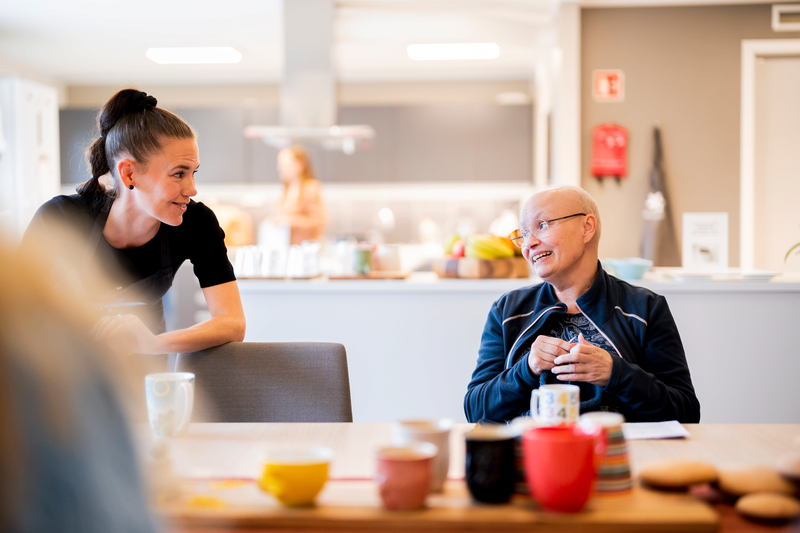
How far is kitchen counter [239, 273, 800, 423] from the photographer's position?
276 centimetres

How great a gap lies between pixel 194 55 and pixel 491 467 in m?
5.63

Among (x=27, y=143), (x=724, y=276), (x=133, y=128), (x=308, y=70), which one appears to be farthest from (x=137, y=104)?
(x=27, y=143)

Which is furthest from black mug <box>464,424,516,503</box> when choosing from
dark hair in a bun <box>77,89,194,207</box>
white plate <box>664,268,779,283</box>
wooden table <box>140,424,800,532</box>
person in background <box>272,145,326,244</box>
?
person in background <box>272,145,326,244</box>

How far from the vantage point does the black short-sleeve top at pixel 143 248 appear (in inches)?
64.4

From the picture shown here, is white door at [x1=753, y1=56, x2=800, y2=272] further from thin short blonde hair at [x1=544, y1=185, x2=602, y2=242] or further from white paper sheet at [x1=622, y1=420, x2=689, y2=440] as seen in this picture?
white paper sheet at [x1=622, y1=420, x2=689, y2=440]

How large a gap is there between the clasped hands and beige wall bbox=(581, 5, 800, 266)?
9.81 ft

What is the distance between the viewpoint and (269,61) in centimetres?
609

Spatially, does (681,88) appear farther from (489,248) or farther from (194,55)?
(194,55)

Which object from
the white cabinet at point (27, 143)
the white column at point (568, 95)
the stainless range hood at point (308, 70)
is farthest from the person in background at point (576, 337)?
the white cabinet at point (27, 143)

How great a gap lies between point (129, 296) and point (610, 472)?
1.33 m

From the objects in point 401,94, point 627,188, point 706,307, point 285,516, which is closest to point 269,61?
point 401,94

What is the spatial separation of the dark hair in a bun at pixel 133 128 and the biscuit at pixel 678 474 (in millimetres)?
1279

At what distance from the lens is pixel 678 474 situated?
88 cm

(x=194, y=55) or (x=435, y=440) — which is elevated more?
(x=194, y=55)
